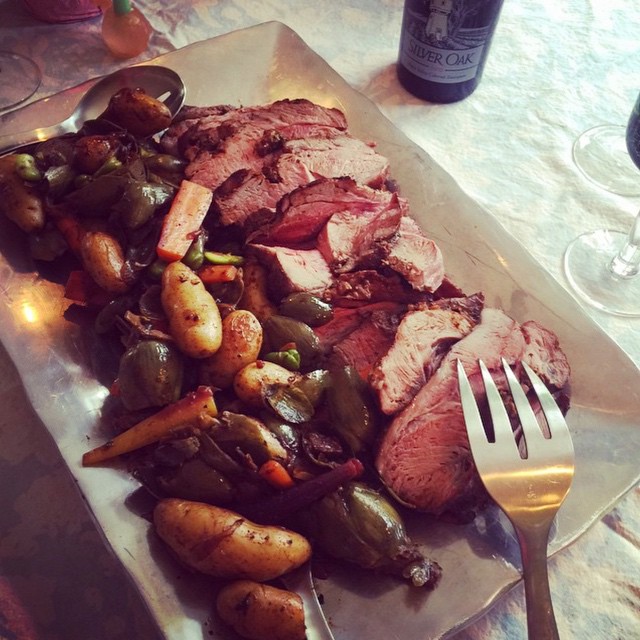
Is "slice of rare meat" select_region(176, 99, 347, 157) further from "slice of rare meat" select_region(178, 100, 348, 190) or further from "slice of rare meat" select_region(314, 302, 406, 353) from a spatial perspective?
"slice of rare meat" select_region(314, 302, 406, 353)

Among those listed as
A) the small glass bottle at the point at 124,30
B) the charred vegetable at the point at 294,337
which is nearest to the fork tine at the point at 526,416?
the charred vegetable at the point at 294,337

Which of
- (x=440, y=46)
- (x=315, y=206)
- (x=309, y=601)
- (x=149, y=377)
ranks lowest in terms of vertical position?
(x=309, y=601)

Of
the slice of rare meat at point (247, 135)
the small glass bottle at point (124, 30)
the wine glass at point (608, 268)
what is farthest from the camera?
the small glass bottle at point (124, 30)

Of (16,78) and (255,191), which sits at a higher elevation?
(255,191)

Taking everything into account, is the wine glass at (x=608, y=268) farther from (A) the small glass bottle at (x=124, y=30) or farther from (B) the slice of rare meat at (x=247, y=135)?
(A) the small glass bottle at (x=124, y=30)

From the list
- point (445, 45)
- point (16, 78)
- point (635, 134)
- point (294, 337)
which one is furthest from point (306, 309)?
point (16, 78)

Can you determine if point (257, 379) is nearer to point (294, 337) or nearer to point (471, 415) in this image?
point (294, 337)

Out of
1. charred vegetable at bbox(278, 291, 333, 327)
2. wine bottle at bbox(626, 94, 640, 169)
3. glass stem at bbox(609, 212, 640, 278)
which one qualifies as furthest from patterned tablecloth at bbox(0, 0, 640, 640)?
charred vegetable at bbox(278, 291, 333, 327)
